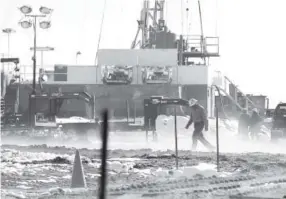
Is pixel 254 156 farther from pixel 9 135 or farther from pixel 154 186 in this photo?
pixel 9 135

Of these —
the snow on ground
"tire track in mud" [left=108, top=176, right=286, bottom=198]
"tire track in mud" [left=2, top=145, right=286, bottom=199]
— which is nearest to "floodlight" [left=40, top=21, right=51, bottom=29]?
the snow on ground

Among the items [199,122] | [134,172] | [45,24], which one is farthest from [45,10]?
[134,172]

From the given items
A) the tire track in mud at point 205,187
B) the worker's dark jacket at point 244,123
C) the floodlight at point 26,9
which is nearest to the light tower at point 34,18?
the floodlight at point 26,9

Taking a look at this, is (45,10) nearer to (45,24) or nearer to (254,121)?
(45,24)

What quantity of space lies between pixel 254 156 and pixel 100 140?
9.14m

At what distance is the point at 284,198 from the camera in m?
9.69

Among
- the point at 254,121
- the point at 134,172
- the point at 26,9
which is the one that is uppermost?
the point at 26,9

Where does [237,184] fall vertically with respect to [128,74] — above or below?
below

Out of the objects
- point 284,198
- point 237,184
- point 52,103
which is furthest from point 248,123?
point 284,198

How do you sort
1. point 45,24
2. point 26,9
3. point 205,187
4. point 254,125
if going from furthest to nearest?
point 45,24, point 26,9, point 254,125, point 205,187

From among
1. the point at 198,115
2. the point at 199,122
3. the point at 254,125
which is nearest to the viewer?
the point at 199,122

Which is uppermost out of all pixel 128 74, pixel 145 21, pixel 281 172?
pixel 145 21

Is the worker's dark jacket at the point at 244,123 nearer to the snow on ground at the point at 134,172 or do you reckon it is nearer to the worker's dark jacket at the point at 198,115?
the worker's dark jacket at the point at 198,115

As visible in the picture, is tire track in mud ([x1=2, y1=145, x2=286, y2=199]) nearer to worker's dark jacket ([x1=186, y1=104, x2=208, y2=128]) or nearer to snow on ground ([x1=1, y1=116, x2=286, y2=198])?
snow on ground ([x1=1, y1=116, x2=286, y2=198])
